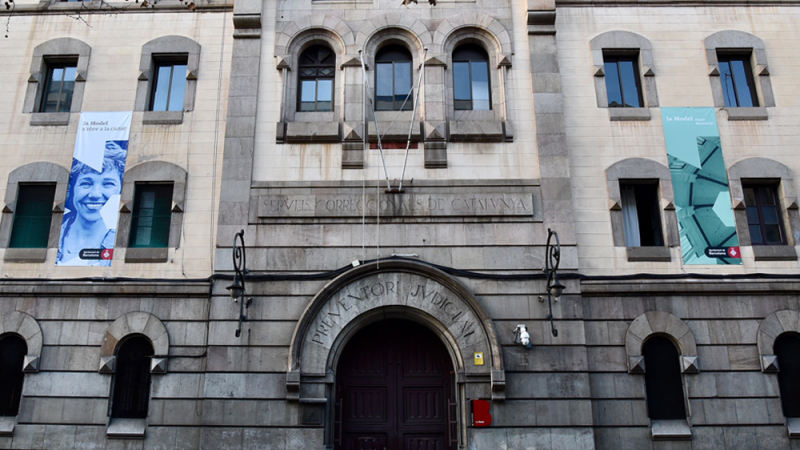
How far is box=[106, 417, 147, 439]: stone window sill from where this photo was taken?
1416cm

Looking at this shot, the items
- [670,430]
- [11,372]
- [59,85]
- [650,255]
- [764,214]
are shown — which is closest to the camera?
[670,430]

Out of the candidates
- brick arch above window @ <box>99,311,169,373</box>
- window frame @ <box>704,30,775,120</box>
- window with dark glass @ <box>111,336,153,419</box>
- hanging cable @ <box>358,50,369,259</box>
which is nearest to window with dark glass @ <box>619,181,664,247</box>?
window frame @ <box>704,30,775,120</box>

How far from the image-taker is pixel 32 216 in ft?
53.0

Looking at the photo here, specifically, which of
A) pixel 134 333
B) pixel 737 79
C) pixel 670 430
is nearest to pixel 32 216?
pixel 134 333

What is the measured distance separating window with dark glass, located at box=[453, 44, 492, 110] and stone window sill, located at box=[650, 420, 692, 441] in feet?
29.7

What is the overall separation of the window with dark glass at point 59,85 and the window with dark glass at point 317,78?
6583 millimetres

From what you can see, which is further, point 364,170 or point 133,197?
point 133,197

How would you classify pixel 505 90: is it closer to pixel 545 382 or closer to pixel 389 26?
pixel 389 26

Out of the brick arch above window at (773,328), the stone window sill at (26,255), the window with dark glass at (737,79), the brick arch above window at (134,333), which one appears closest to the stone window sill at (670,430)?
the brick arch above window at (773,328)

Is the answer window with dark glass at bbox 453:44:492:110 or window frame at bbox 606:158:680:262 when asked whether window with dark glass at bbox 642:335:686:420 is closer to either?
window frame at bbox 606:158:680:262

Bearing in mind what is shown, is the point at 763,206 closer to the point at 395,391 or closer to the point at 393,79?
Answer: the point at 393,79

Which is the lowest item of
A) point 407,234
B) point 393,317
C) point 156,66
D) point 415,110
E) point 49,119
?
point 393,317

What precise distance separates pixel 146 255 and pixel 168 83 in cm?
518

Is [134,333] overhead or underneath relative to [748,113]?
underneath
